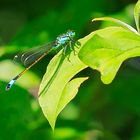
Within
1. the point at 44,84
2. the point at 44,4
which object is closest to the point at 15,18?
the point at 44,4

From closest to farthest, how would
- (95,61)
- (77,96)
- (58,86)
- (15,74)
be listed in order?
(95,61) < (58,86) < (15,74) < (77,96)

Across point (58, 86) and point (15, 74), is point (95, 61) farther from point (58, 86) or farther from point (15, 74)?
point (15, 74)

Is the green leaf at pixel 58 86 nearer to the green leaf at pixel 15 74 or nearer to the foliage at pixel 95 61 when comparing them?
the foliage at pixel 95 61

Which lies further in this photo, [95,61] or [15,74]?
[15,74]

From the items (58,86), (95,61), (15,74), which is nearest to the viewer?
(95,61)

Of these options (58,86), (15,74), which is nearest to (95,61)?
(58,86)

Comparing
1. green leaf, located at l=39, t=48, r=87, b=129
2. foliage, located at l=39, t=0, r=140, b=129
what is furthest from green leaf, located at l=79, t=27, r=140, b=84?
green leaf, located at l=39, t=48, r=87, b=129

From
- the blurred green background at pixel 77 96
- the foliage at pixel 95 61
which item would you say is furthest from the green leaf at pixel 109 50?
the blurred green background at pixel 77 96

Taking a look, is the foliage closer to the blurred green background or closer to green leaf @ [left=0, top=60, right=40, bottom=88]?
the blurred green background
